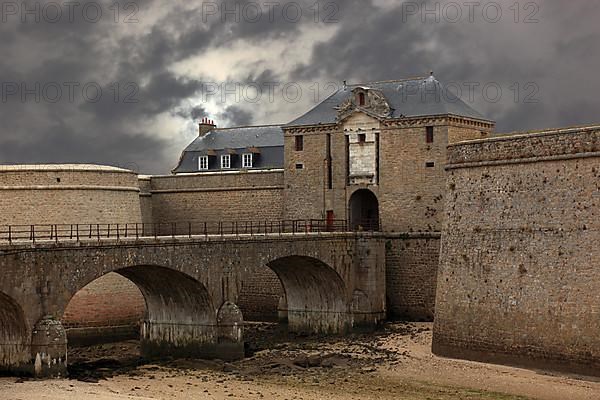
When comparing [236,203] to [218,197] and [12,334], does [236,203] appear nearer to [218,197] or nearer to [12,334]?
[218,197]

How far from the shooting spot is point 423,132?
40.8m

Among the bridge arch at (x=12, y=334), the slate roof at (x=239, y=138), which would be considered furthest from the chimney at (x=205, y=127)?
the bridge arch at (x=12, y=334)

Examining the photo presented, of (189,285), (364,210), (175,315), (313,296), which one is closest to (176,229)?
(364,210)

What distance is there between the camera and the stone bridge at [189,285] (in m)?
28.1

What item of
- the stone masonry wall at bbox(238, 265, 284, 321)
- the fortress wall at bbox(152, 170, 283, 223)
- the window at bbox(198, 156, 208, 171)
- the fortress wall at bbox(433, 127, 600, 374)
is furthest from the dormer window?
the window at bbox(198, 156, 208, 171)

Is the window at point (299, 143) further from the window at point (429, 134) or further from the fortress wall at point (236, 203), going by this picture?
the window at point (429, 134)

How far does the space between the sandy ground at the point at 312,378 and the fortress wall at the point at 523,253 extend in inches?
32.3

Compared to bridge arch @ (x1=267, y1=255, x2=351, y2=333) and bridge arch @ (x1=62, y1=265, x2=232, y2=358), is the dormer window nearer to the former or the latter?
bridge arch @ (x1=267, y1=255, x2=351, y2=333)

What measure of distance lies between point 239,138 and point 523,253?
26.7m

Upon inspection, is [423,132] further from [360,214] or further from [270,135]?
[270,135]

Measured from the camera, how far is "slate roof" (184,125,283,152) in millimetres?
53500

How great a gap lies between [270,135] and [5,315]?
26.9 meters

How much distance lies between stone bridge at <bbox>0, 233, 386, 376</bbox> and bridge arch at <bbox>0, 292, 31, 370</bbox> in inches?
1.1

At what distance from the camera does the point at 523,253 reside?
30.4 meters
